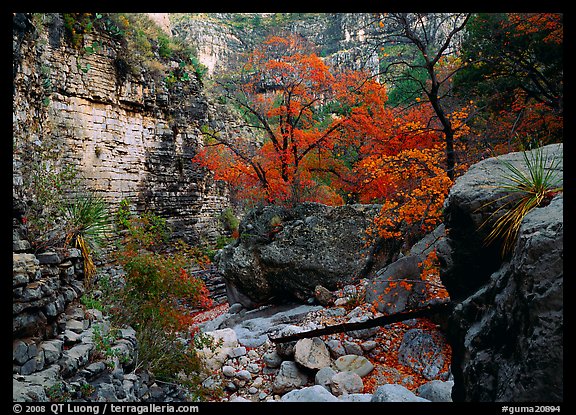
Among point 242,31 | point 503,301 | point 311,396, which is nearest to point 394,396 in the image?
point 311,396

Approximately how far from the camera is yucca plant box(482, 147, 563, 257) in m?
2.97

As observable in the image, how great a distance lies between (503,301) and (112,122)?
12497 mm

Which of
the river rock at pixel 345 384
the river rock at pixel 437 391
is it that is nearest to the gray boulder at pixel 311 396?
the river rock at pixel 345 384

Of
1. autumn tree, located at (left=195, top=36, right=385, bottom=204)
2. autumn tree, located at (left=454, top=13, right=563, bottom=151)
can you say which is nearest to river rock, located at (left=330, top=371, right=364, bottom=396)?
autumn tree, located at (left=454, top=13, right=563, bottom=151)

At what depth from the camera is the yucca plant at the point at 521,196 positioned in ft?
9.74

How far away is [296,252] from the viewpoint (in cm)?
947

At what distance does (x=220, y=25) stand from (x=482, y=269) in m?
46.6

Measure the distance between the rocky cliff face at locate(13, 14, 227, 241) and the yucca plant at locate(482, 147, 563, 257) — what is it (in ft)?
24.8

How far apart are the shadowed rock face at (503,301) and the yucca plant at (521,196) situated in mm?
139

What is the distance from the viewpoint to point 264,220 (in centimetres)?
1022

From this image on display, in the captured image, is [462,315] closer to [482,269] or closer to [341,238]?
[482,269]

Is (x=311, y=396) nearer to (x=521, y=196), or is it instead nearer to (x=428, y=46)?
(x=521, y=196)

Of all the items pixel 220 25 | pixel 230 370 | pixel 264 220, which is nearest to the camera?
pixel 230 370
